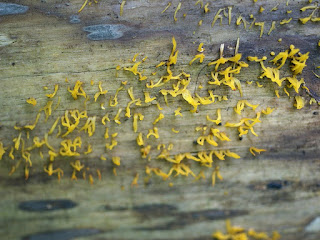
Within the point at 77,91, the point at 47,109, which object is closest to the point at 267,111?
the point at 77,91

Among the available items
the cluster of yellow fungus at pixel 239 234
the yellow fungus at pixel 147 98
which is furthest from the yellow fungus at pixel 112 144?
the cluster of yellow fungus at pixel 239 234

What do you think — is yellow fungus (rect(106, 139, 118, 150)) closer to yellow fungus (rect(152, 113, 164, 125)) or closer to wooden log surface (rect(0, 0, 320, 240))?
wooden log surface (rect(0, 0, 320, 240))

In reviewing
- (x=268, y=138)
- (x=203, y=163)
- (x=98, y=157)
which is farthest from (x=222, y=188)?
(x=98, y=157)

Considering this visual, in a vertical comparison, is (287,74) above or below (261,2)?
below

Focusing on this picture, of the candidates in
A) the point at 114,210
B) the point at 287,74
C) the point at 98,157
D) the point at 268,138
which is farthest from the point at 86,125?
the point at 287,74

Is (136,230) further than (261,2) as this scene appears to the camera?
No

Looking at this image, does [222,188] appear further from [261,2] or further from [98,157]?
[261,2]

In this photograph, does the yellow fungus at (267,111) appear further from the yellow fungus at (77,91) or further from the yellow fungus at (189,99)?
the yellow fungus at (77,91)

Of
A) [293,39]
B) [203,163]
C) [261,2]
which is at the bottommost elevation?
[203,163]

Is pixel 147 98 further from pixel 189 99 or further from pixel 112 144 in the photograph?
pixel 112 144
